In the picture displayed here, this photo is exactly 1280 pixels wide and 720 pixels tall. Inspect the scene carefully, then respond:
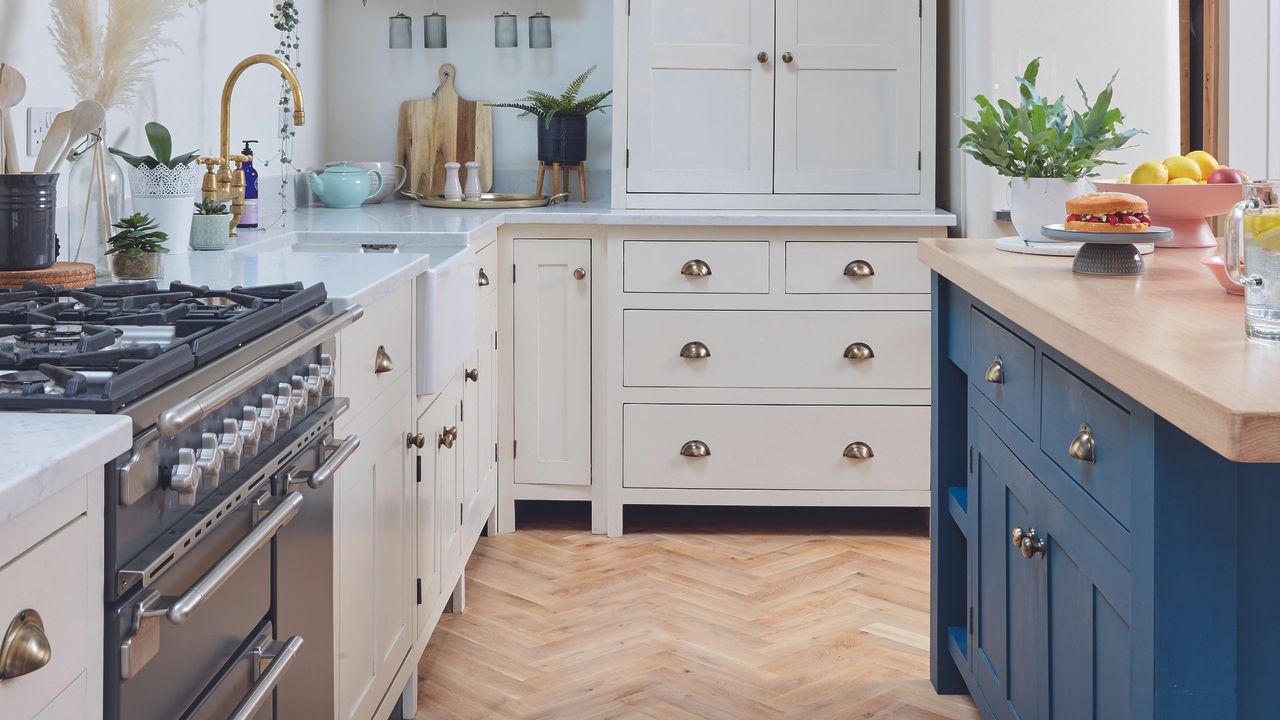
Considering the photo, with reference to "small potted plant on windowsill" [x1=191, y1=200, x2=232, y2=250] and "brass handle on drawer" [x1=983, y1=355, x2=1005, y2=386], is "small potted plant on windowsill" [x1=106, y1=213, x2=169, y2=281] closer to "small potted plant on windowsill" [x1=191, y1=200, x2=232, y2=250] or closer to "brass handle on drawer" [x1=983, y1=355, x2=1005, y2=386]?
"small potted plant on windowsill" [x1=191, y1=200, x2=232, y2=250]

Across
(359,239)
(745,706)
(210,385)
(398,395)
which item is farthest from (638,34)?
(210,385)

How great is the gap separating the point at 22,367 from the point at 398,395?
1068 mm

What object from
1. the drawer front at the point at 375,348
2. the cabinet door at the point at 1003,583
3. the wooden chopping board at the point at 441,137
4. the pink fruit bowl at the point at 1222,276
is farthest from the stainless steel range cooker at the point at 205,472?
the wooden chopping board at the point at 441,137

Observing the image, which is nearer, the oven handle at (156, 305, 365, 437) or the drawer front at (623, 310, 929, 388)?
the oven handle at (156, 305, 365, 437)

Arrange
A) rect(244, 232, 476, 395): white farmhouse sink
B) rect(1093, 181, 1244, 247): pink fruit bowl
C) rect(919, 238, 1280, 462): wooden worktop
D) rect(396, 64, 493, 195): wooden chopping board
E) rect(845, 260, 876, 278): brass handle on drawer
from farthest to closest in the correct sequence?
1. rect(396, 64, 493, 195): wooden chopping board
2. rect(845, 260, 876, 278): brass handle on drawer
3. rect(244, 232, 476, 395): white farmhouse sink
4. rect(1093, 181, 1244, 247): pink fruit bowl
5. rect(919, 238, 1280, 462): wooden worktop

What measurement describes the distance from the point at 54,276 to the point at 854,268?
2211mm

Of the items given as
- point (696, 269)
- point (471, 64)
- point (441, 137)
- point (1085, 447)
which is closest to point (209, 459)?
point (1085, 447)

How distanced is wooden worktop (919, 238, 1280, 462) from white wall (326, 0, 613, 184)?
217 centimetres

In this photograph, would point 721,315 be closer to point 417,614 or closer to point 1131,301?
point 417,614

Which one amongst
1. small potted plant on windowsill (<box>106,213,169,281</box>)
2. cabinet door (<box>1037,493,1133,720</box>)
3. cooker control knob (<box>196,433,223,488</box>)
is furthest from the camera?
small potted plant on windowsill (<box>106,213,169,281</box>)

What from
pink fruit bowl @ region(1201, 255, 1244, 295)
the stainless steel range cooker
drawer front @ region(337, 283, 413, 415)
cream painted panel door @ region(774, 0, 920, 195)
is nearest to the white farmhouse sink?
drawer front @ region(337, 283, 413, 415)

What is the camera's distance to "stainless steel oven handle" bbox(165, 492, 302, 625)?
1.13 meters

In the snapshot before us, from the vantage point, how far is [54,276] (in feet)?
5.88

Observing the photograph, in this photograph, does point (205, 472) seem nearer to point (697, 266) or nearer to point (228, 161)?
point (228, 161)
